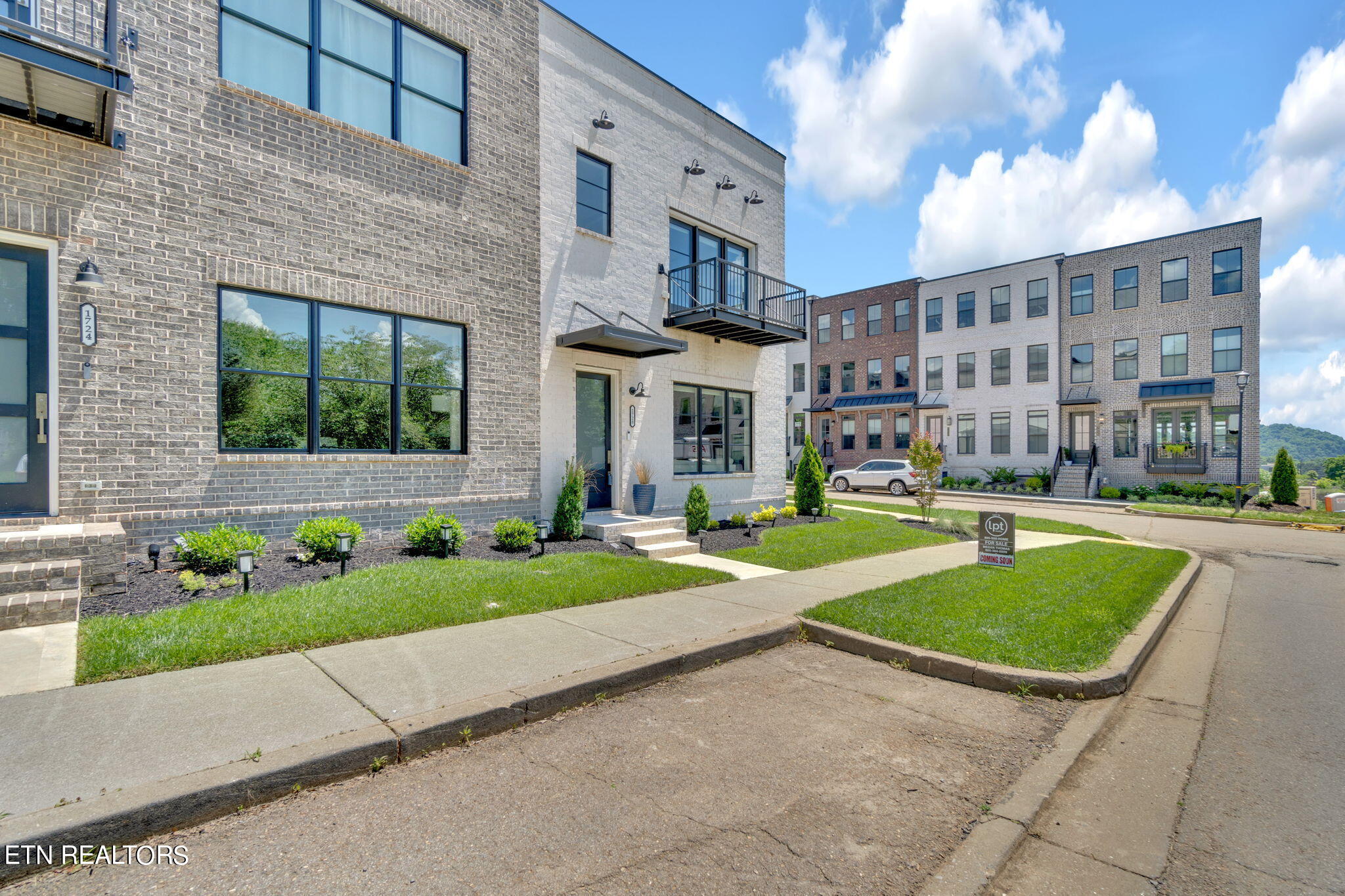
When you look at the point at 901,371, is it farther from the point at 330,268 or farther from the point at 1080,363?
the point at 330,268

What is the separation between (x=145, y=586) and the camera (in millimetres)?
6578

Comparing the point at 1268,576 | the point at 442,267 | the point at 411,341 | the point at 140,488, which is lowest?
the point at 1268,576

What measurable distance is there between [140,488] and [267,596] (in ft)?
7.26

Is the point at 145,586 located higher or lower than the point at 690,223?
lower

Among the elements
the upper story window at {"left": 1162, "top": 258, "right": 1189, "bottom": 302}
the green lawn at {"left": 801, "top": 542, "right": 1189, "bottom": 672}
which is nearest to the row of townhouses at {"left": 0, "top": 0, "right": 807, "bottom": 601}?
the green lawn at {"left": 801, "top": 542, "right": 1189, "bottom": 672}

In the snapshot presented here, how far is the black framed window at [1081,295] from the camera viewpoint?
31.6 metres

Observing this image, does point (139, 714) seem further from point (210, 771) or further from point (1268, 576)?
point (1268, 576)

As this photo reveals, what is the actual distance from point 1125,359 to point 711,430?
25148 millimetres

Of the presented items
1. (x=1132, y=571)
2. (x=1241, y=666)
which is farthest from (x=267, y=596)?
(x=1132, y=571)

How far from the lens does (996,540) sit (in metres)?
9.40

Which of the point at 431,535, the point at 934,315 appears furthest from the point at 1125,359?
the point at 431,535

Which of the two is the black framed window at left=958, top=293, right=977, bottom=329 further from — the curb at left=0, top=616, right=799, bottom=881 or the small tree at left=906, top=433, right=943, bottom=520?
the curb at left=0, top=616, right=799, bottom=881

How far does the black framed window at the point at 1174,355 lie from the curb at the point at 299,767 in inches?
1286

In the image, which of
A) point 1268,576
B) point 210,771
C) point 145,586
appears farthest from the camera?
point 1268,576
